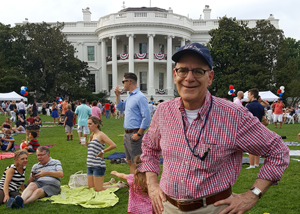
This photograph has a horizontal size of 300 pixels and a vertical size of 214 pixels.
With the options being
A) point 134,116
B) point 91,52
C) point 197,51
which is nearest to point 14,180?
point 134,116

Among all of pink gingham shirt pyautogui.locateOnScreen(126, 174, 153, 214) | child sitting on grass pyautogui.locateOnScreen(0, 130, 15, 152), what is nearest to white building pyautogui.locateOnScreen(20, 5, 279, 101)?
child sitting on grass pyautogui.locateOnScreen(0, 130, 15, 152)

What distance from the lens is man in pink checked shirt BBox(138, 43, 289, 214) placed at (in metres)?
1.84

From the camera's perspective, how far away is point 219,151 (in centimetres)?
184

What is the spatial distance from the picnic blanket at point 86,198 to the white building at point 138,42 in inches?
1302

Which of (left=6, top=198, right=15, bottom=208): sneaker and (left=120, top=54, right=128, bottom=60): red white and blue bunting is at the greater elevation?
(left=120, top=54, right=128, bottom=60): red white and blue bunting

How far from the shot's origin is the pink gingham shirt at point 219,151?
1.84 metres

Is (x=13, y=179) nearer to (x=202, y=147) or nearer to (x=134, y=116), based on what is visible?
(x=134, y=116)

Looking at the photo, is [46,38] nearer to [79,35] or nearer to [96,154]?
[79,35]

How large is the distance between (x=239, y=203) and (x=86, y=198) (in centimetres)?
432

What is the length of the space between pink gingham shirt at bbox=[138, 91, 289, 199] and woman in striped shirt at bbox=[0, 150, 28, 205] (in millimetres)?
4497

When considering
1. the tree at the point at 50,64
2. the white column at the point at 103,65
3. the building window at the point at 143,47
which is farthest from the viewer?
the white column at the point at 103,65

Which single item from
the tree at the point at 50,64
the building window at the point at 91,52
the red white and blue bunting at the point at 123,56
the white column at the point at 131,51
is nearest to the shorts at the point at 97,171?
the tree at the point at 50,64

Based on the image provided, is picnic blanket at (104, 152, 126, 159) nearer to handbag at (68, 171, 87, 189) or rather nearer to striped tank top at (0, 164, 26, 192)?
handbag at (68, 171, 87, 189)

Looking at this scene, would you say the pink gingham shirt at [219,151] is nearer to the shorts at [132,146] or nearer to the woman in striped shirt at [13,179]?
the shorts at [132,146]
